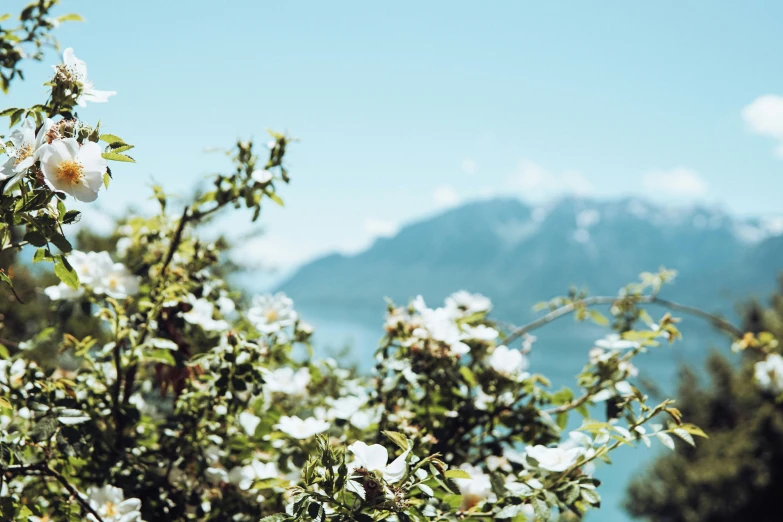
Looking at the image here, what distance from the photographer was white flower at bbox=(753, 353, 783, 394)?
5.56 feet

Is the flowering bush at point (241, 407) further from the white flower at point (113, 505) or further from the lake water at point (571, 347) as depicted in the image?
the lake water at point (571, 347)

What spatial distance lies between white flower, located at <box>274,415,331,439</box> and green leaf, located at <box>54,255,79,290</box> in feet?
1.54

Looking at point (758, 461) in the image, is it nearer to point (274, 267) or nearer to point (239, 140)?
point (274, 267)

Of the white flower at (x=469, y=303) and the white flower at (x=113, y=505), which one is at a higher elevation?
the white flower at (x=469, y=303)

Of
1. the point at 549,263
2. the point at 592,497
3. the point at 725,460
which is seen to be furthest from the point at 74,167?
the point at 549,263

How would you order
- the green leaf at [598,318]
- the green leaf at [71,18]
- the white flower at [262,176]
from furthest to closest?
the green leaf at [598,318], the green leaf at [71,18], the white flower at [262,176]

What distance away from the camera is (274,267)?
9609 mm

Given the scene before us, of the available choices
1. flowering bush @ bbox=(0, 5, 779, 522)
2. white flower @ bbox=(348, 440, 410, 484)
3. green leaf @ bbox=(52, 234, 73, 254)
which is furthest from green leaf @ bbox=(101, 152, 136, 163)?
white flower @ bbox=(348, 440, 410, 484)

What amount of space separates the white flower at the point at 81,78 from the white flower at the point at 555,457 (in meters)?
0.81

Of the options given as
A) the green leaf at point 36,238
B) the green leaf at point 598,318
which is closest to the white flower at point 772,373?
the green leaf at point 598,318

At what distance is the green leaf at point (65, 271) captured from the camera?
735mm

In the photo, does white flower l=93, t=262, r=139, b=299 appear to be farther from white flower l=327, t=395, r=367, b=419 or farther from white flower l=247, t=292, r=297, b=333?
white flower l=327, t=395, r=367, b=419

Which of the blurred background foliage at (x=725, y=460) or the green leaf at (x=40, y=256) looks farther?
the blurred background foliage at (x=725, y=460)

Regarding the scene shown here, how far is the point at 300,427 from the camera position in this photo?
43.3 inches
